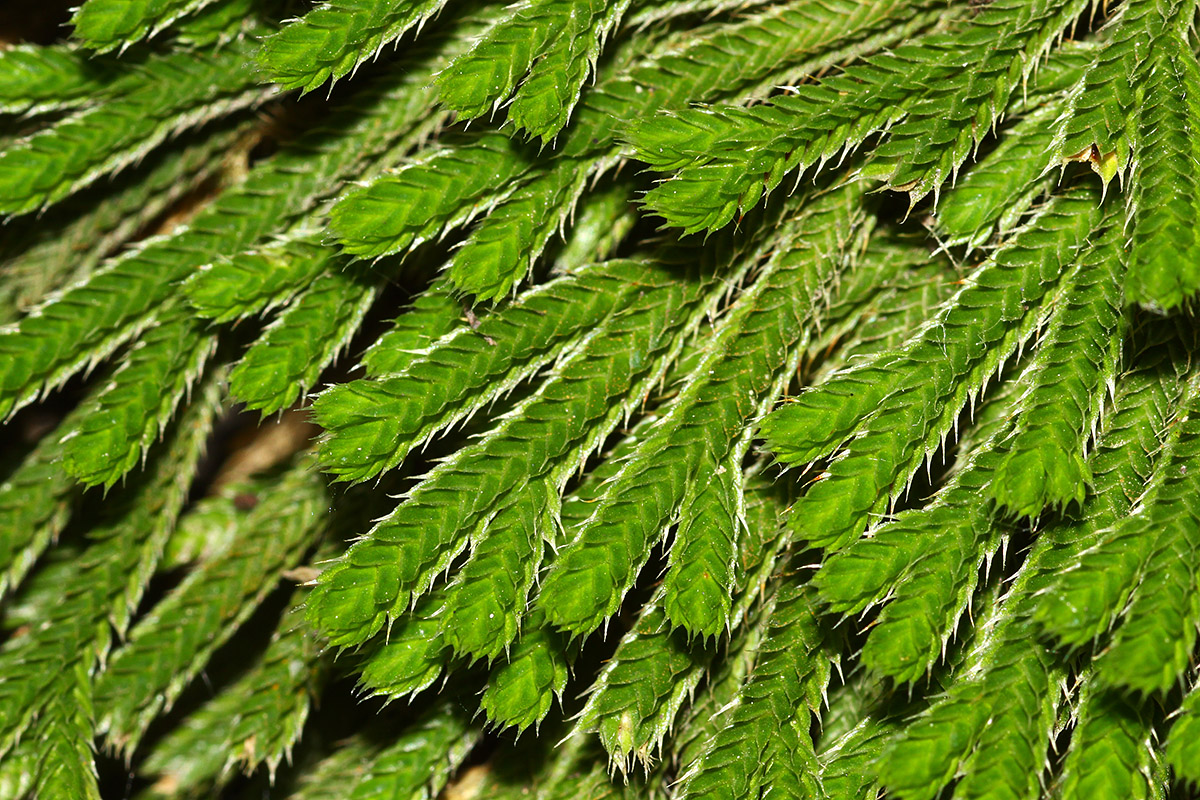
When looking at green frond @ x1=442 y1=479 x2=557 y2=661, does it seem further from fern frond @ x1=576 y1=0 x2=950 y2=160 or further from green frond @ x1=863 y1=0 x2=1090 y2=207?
green frond @ x1=863 y1=0 x2=1090 y2=207

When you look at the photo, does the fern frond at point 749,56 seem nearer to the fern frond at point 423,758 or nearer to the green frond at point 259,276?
the green frond at point 259,276

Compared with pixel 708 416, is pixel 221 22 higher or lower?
higher

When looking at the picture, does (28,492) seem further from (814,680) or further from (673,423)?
(814,680)

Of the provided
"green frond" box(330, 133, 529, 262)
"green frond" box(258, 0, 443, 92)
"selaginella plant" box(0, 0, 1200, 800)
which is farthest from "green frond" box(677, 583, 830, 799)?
"green frond" box(258, 0, 443, 92)

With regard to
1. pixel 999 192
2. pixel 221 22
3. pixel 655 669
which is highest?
pixel 221 22

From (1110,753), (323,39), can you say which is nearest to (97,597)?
(323,39)

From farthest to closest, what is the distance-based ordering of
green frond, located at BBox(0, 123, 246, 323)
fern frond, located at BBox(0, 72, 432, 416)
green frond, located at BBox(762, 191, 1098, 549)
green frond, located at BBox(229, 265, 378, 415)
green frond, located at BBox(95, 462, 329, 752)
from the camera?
green frond, located at BBox(0, 123, 246, 323) < green frond, located at BBox(95, 462, 329, 752) < fern frond, located at BBox(0, 72, 432, 416) < green frond, located at BBox(229, 265, 378, 415) < green frond, located at BBox(762, 191, 1098, 549)

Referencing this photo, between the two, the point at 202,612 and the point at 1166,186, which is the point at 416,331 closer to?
the point at 202,612
